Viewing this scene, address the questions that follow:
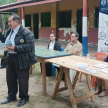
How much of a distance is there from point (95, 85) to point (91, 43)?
6.50 meters

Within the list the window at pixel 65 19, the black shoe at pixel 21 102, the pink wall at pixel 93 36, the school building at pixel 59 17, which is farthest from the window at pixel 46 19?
the black shoe at pixel 21 102

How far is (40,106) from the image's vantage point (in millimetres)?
3432

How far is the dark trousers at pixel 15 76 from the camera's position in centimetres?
329

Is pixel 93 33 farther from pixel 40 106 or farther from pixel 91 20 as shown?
pixel 40 106

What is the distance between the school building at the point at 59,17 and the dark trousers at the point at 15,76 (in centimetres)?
651

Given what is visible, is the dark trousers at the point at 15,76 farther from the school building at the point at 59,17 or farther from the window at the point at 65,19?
the window at the point at 65,19

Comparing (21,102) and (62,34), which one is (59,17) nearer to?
(62,34)

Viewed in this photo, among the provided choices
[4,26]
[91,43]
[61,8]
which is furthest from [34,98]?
[4,26]

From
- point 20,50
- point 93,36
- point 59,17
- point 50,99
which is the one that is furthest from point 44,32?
point 20,50

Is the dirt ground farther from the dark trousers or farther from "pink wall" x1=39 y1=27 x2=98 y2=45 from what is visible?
"pink wall" x1=39 y1=27 x2=98 y2=45

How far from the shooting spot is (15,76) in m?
3.52

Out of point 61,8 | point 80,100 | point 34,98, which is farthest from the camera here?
point 61,8

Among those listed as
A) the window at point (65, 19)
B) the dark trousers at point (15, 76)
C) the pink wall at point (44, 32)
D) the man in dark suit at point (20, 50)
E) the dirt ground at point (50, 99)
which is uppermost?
the window at point (65, 19)

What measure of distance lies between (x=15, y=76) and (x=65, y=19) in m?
9.23
